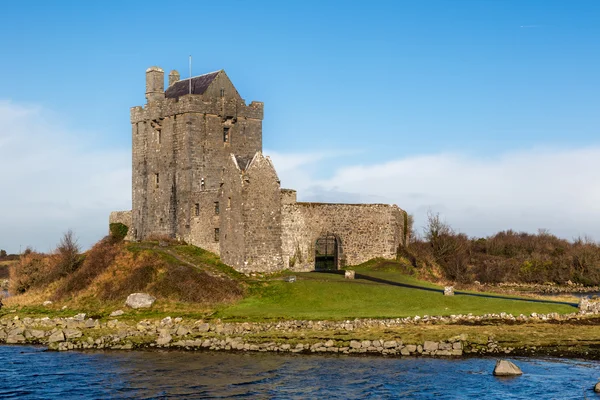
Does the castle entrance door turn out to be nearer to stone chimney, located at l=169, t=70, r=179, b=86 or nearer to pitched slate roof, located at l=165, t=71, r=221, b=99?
pitched slate roof, located at l=165, t=71, r=221, b=99

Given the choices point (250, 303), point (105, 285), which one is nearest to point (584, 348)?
point (250, 303)

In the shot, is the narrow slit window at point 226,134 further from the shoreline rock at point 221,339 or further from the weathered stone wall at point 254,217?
the shoreline rock at point 221,339

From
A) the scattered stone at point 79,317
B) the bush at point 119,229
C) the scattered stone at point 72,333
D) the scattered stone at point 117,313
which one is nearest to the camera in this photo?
the scattered stone at point 72,333

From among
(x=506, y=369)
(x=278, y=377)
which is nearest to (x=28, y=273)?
(x=278, y=377)

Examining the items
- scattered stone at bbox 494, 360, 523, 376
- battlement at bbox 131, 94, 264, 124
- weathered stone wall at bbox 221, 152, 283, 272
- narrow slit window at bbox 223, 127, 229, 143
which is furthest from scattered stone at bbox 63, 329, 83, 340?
narrow slit window at bbox 223, 127, 229, 143

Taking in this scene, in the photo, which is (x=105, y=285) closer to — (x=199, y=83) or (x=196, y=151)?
(x=196, y=151)

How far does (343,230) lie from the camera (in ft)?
170

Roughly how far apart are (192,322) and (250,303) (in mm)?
3951

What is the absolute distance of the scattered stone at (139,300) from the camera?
133 feet

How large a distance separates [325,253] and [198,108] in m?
13.4

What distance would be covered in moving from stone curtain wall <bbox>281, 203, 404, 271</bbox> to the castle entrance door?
154 centimetres

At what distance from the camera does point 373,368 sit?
28.3 metres

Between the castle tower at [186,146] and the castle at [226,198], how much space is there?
0.07 metres

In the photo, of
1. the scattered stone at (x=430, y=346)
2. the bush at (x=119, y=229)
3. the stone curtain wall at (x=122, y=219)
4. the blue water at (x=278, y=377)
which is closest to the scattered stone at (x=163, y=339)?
the blue water at (x=278, y=377)
